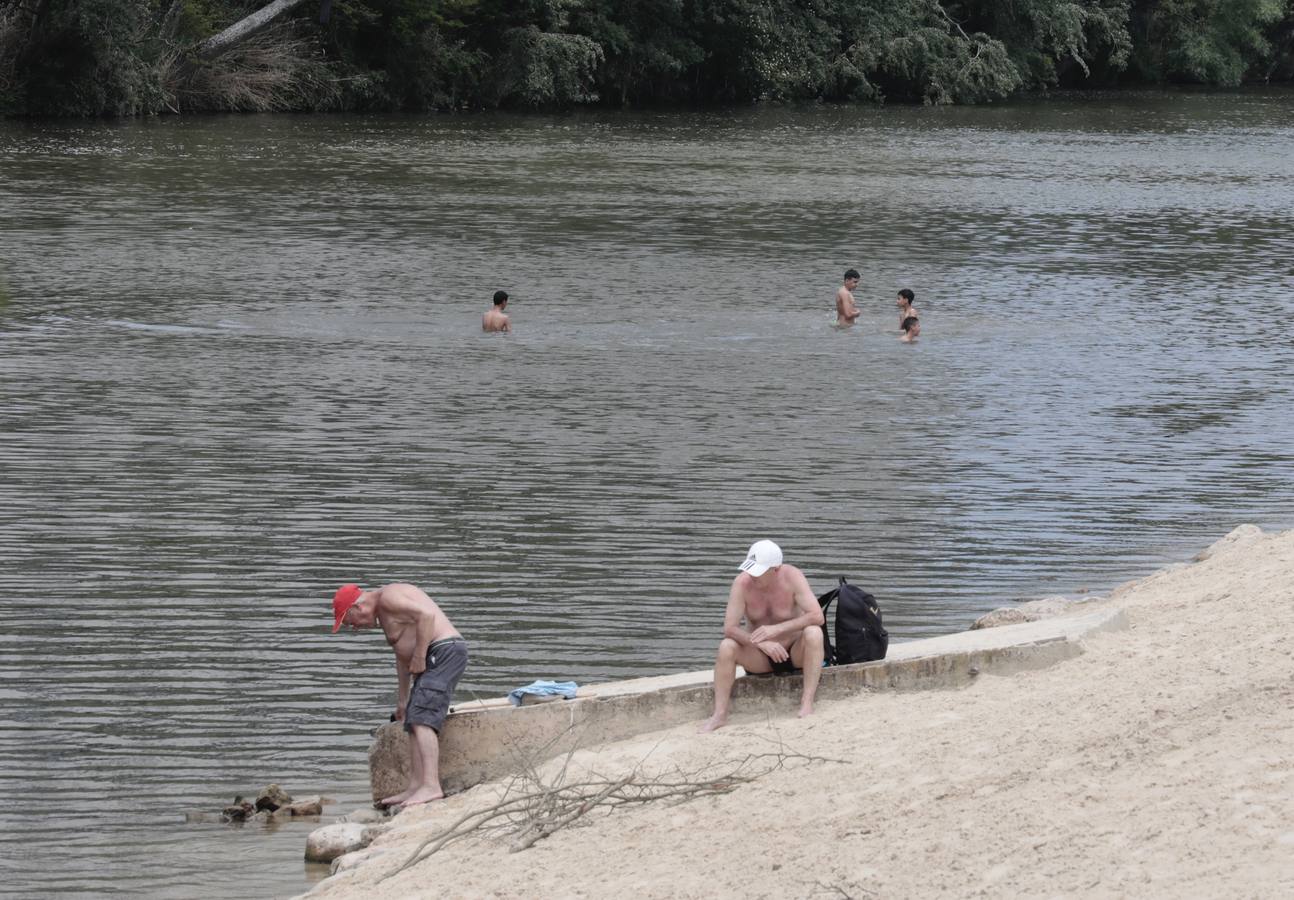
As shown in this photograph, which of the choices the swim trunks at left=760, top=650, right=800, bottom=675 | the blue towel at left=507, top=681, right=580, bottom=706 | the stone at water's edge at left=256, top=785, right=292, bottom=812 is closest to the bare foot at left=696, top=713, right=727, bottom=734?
the swim trunks at left=760, top=650, right=800, bottom=675

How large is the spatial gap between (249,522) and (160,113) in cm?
4442

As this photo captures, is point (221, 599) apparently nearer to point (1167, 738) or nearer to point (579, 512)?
point (579, 512)

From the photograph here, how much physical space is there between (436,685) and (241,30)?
164ft

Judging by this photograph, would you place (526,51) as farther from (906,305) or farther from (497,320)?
(906,305)

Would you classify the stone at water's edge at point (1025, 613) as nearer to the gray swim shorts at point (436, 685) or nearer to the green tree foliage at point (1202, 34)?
the gray swim shorts at point (436, 685)

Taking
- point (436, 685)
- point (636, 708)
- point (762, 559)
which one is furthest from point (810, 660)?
point (436, 685)

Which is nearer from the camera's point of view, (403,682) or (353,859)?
(353,859)

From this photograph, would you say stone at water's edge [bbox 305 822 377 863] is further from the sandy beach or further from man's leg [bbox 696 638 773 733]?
man's leg [bbox 696 638 773 733]

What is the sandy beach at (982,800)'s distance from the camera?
623cm

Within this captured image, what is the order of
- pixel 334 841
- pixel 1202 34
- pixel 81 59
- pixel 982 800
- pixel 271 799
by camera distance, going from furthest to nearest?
pixel 1202 34 < pixel 81 59 < pixel 271 799 < pixel 334 841 < pixel 982 800

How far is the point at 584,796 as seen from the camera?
7.87m

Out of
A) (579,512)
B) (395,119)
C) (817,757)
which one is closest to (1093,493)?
(579,512)

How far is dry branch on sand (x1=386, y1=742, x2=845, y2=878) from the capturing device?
7707mm

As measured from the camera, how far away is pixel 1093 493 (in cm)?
1469
